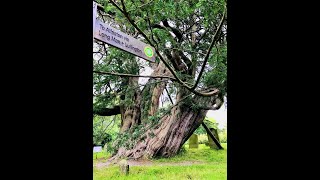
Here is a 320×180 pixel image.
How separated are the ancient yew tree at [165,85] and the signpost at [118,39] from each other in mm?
1419

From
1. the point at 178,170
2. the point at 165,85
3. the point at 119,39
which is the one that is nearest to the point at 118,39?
the point at 119,39

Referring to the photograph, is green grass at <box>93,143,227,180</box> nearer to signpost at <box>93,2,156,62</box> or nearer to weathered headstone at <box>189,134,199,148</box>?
weathered headstone at <box>189,134,199,148</box>

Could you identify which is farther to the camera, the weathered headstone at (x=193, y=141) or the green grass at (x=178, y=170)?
the weathered headstone at (x=193, y=141)

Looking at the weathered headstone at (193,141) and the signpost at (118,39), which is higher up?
the signpost at (118,39)

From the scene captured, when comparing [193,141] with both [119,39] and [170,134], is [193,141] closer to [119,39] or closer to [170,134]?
[170,134]

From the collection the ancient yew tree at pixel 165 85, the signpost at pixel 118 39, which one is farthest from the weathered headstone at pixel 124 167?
the signpost at pixel 118 39

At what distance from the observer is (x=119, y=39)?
111cm

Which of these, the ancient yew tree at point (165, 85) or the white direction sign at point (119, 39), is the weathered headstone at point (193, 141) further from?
the white direction sign at point (119, 39)

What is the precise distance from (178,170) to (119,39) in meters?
2.91

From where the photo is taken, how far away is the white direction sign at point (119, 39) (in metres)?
1.02
